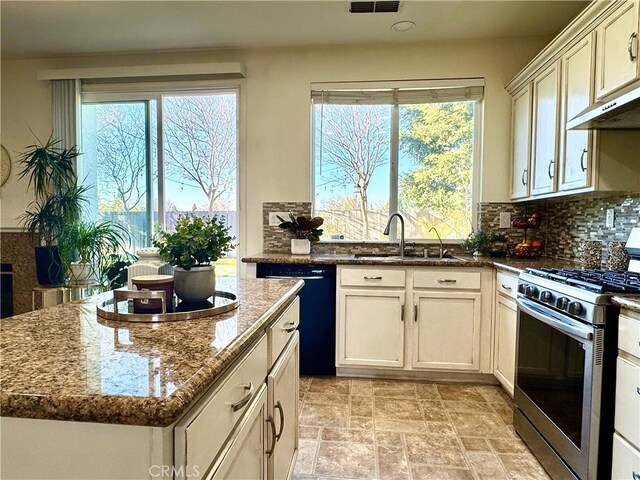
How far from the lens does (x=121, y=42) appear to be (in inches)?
131

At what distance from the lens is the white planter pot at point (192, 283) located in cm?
118

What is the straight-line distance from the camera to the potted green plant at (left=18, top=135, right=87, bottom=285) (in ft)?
11.0

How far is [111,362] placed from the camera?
73 cm

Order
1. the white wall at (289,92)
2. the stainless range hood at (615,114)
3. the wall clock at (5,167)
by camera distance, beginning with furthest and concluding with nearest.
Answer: the wall clock at (5,167) < the white wall at (289,92) < the stainless range hood at (615,114)

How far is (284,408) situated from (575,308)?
125 cm

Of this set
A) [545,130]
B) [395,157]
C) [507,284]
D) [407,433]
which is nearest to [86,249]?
[395,157]

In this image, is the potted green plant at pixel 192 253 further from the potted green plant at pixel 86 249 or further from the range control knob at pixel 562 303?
the potted green plant at pixel 86 249

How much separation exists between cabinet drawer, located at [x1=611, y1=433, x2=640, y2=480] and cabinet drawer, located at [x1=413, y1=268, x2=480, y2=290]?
1384 millimetres

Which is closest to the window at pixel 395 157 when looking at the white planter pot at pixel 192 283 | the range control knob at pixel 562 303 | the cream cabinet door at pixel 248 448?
the range control knob at pixel 562 303

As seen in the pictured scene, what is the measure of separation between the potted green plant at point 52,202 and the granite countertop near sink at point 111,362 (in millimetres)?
2698

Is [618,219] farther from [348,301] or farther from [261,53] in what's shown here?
[261,53]

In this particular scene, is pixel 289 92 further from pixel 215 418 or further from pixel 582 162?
pixel 215 418

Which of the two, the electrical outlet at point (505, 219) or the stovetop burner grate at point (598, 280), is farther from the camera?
the electrical outlet at point (505, 219)

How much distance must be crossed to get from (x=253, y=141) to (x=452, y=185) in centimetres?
184
